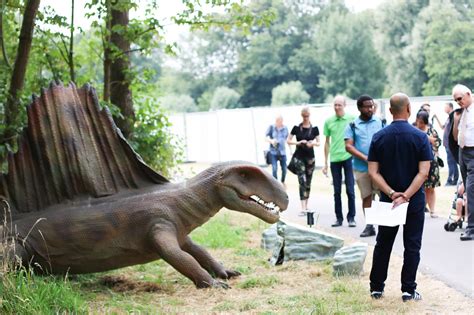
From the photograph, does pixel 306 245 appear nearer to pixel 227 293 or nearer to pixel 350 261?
pixel 350 261

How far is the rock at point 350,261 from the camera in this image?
8445 millimetres

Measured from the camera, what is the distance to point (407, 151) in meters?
7.08

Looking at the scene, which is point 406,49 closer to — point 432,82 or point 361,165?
point 432,82

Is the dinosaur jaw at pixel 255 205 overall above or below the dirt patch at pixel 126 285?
above

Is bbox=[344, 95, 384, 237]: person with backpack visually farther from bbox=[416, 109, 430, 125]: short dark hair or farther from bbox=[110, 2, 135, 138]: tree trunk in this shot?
bbox=[110, 2, 135, 138]: tree trunk

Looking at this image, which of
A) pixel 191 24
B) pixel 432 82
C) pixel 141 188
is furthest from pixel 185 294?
pixel 432 82

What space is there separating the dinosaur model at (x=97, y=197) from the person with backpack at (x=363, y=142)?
3.37 m

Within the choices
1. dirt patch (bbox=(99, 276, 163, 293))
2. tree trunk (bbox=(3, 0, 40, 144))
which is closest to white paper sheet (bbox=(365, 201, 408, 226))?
dirt patch (bbox=(99, 276, 163, 293))

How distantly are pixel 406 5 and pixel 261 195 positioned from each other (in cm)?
5625

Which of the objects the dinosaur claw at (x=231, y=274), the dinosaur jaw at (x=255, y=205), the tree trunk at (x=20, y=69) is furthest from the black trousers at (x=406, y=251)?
the tree trunk at (x=20, y=69)

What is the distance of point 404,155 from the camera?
7.09 metres

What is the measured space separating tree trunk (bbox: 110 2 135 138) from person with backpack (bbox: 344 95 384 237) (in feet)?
14.0

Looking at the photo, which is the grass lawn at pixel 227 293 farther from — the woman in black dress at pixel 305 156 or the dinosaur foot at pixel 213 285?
the woman in black dress at pixel 305 156

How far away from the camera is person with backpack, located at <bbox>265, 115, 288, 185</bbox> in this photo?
1866 cm
